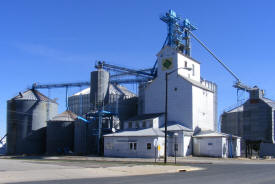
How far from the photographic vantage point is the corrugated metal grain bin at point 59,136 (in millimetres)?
64125

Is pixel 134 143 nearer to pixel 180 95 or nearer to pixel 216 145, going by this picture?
pixel 216 145

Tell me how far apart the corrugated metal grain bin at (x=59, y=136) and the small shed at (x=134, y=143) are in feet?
45.9

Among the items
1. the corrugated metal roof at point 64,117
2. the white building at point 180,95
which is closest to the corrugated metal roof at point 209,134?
the white building at point 180,95

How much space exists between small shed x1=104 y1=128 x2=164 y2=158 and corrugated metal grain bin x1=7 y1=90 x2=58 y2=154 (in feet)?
66.4

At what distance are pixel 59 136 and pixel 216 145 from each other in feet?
96.7

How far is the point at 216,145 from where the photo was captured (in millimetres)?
49938

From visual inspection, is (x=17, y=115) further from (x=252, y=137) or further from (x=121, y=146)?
(x=252, y=137)

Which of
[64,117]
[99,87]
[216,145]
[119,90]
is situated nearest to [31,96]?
[64,117]

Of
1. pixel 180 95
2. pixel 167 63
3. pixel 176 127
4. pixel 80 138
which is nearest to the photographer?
pixel 176 127

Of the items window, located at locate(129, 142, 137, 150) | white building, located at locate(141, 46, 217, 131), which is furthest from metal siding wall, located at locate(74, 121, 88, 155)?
window, located at locate(129, 142, 137, 150)

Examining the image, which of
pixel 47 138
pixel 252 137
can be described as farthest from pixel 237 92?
pixel 47 138

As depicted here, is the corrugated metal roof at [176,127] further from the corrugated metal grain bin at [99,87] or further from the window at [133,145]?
the corrugated metal grain bin at [99,87]

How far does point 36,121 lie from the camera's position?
223 ft

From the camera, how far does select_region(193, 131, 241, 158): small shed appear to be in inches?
1951
